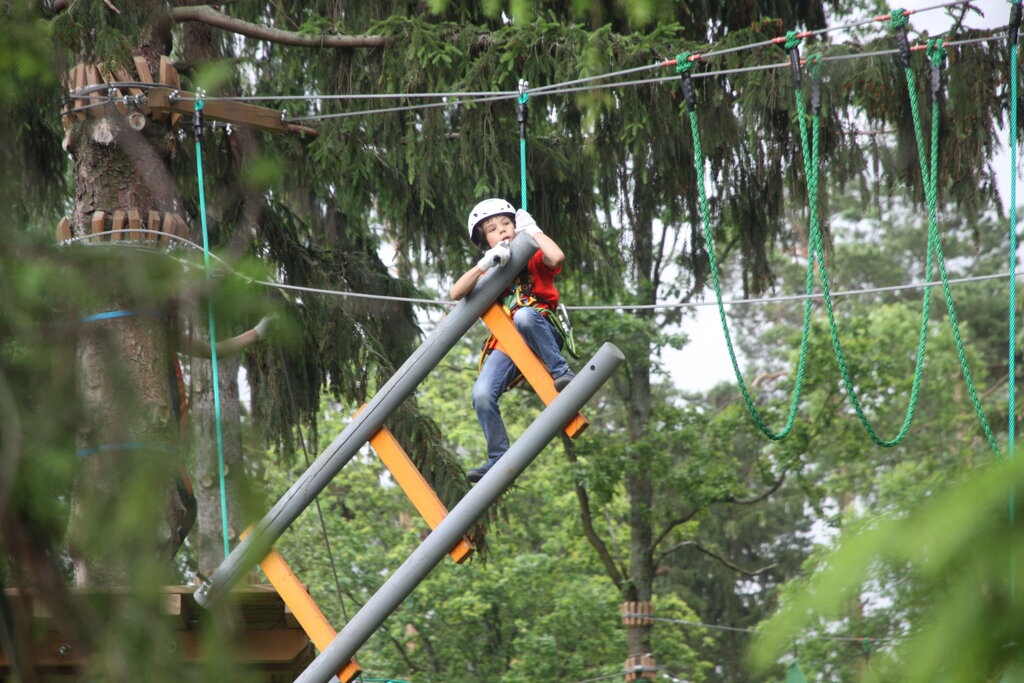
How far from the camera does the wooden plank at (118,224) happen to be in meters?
5.96

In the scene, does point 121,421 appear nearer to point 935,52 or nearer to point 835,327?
point 835,327

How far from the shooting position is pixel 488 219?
4.88 metres

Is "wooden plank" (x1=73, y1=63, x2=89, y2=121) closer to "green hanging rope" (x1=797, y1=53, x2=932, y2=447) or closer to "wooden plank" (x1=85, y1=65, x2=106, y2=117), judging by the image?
"wooden plank" (x1=85, y1=65, x2=106, y2=117)

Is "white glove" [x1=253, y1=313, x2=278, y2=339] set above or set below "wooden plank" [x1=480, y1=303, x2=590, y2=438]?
below

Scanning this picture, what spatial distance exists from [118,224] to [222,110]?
2.36 feet

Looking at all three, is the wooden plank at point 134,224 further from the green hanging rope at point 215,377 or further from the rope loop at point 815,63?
the rope loop at point 815,63

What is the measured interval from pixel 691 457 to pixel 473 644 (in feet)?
14.4

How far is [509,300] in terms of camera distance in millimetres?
4891

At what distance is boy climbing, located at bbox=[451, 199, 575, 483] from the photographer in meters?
4.59

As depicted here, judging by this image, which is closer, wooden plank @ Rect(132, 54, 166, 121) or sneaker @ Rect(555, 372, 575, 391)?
sneaker @ Rect(555, 372, 575, 391)

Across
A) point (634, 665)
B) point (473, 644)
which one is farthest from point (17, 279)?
point (473, 644)

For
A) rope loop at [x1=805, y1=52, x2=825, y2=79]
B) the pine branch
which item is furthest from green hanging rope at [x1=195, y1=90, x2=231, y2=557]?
A: rope loop at [x1=805, y1=52, x2=825, y2=79]

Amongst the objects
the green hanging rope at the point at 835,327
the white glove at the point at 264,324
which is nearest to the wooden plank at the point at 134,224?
the green hanging rope at the point at 835,327

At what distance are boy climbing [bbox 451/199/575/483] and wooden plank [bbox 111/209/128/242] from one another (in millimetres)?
1940
